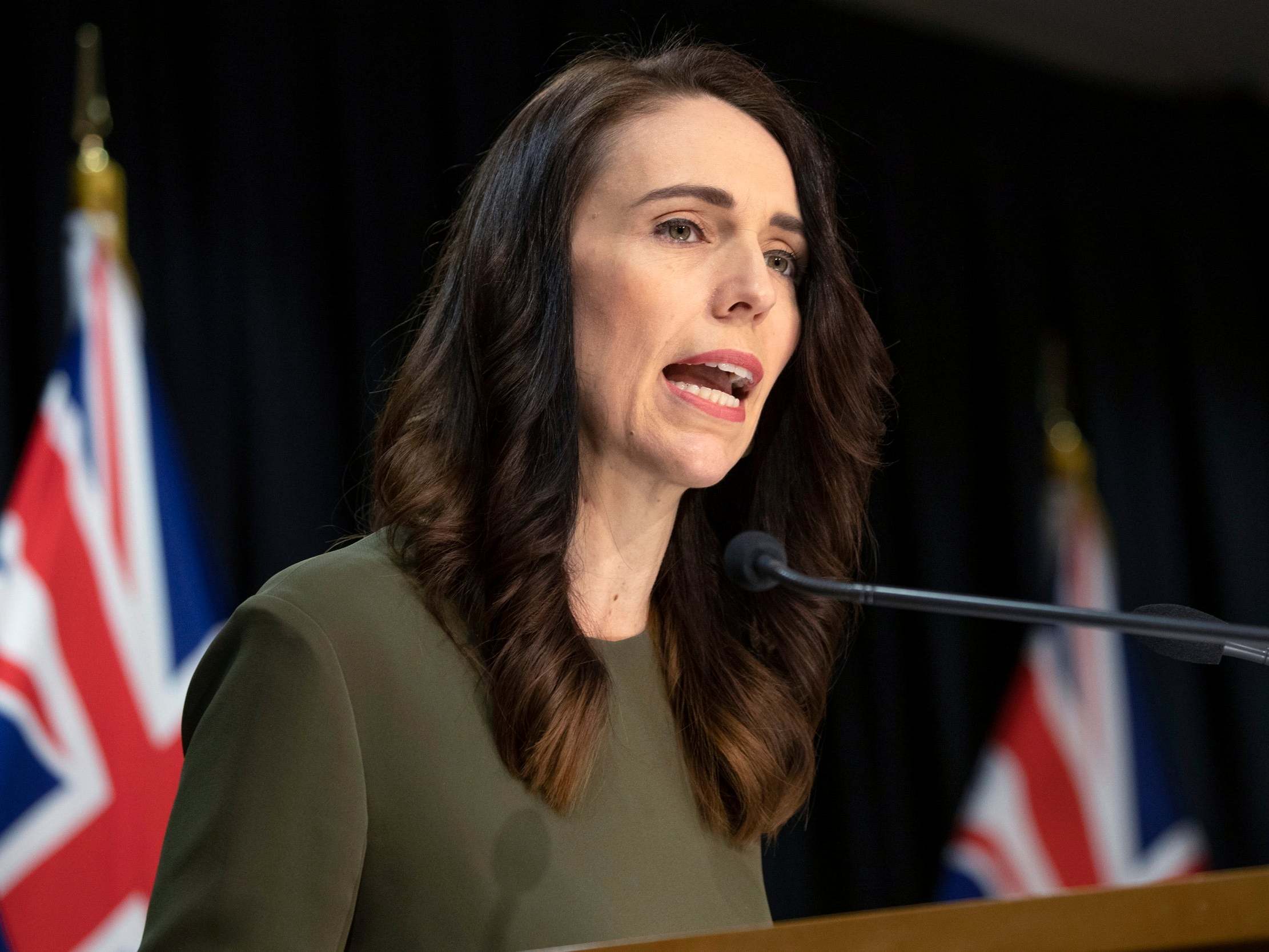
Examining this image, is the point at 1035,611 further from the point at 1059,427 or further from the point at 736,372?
the point at 1059,427

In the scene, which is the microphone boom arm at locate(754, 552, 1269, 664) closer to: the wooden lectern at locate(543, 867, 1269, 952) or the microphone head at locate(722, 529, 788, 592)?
the microphone head at locate(722, 529, 788, 592)

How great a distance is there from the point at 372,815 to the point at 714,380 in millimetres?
557

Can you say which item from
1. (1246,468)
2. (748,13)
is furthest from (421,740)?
(1246,468)

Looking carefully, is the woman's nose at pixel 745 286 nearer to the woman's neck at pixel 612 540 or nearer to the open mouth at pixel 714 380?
the open mouth at pixel 714 380

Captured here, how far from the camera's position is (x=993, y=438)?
4.15 meters

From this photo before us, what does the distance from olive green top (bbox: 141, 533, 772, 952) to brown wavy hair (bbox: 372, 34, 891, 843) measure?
0.05m

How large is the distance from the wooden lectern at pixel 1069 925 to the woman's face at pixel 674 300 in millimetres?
741

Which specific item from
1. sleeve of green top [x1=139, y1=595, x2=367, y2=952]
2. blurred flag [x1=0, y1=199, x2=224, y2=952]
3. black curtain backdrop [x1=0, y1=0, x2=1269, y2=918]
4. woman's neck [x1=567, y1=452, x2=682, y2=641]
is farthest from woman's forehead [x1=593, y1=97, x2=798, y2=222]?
blurred flag [x1=0, y1=199, x2=224, y2=952]

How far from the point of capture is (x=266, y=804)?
1.01 metres

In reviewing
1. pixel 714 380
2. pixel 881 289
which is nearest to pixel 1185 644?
pixel 714 380

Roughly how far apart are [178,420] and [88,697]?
0.58 metres

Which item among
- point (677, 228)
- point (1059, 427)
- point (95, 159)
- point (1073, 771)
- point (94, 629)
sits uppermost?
point (95, 159)

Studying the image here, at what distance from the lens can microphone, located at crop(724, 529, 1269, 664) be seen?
0.92m

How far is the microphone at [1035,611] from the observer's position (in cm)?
92
